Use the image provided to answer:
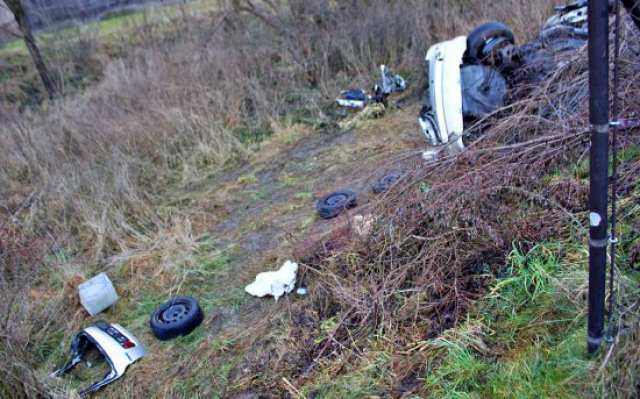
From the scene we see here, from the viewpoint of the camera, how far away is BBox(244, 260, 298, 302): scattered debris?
12.8ft

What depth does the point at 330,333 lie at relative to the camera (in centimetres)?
314

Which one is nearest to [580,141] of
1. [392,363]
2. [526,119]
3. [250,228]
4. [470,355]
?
[526,119]

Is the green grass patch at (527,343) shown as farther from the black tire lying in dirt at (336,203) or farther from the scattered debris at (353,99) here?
the scattered debris at (353,99)

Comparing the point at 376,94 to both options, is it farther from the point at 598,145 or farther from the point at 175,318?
the point at 598,145

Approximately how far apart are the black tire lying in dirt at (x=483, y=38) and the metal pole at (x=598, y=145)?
11.8ft

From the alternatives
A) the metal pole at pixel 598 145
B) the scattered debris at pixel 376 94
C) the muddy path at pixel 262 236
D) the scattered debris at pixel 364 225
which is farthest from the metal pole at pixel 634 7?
the scattered debris at pixel 376 94

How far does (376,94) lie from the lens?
802 centimetres

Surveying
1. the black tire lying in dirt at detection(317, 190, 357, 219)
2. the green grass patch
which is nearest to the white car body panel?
the black tire lying in dirt at detection(317, 190, 357, 219)

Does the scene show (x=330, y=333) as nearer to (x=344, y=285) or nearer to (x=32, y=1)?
(x=344, y=285)

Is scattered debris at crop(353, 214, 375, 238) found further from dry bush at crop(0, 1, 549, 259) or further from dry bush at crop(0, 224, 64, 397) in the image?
dry bush at crop(0, 1, 549, 259)

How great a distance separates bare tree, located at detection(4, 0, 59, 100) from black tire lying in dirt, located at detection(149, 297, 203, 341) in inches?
378

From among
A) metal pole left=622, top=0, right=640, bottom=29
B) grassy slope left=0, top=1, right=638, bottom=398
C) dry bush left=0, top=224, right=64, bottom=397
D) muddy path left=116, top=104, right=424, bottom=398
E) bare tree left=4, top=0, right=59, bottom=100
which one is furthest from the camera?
bare tree left=4, top=0, right=59, bottom=100

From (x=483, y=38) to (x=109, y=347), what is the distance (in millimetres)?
4672

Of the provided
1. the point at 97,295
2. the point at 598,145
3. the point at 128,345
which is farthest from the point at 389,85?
the point at 598,145
